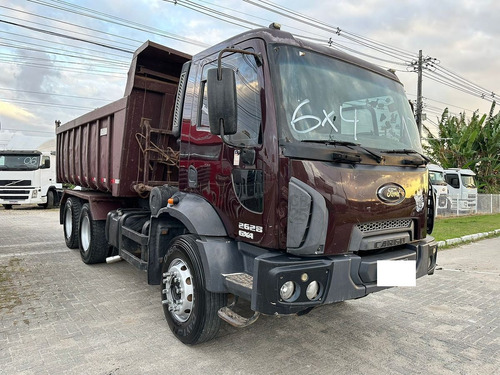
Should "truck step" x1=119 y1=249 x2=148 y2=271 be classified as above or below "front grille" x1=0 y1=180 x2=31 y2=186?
below

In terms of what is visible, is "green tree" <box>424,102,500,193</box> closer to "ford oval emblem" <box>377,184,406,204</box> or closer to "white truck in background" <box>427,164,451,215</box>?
"white truck in background" <box>427,164,451,215</box>

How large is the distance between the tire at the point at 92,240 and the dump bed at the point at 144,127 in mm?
926

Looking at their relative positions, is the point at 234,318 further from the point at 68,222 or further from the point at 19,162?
the point at 19,162

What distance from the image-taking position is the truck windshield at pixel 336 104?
2857 millimetres

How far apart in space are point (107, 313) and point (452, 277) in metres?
5.21

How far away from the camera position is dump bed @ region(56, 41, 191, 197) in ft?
16.1

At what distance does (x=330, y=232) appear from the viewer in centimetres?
272

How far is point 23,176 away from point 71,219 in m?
10.7

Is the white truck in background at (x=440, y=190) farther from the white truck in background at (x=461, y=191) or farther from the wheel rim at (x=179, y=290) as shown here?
the wheel rim at (x=179, y=290)

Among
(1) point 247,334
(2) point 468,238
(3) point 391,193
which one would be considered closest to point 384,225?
(3) point 391,193

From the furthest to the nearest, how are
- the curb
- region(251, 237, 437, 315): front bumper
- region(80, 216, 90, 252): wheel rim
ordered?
the curb → region(80, 216, 90, 252): wheel rim → region(251, 237, 437, 315): front bumper

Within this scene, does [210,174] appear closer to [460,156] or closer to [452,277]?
[452,277]

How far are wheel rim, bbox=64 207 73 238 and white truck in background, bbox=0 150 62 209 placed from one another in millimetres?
10016

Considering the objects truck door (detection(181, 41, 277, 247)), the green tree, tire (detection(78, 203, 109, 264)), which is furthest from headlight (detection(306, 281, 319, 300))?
the green tree
